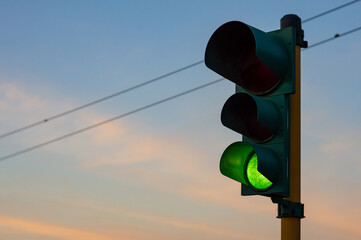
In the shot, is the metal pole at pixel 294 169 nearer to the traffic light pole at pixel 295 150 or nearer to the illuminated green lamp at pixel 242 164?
the traffic light pole at pixel 295 150

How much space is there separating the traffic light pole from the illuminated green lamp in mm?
216

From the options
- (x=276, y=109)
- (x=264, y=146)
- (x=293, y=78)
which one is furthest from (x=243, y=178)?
(x=293, y=78)

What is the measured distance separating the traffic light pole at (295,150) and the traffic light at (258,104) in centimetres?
4

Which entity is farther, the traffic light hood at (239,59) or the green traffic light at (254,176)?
the traffic light hood at (239,59)

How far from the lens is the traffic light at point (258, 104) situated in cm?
351

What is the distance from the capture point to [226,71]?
13.0ft

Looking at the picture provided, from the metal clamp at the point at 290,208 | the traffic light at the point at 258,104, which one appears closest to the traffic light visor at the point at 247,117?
the traffic light at the point at 258,104

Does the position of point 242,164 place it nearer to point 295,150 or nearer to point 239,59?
point 295,150

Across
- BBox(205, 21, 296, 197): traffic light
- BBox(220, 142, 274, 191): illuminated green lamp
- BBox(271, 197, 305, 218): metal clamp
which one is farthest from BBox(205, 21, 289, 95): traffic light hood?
BBox(271, 197, 305, 218): metal clamp

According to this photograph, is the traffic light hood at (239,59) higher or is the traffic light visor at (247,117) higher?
the traffic light hood at (239,59)

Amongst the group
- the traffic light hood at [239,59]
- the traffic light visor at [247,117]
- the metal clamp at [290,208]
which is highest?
the traffic light hood at [239,59]

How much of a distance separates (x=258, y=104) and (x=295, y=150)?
37 cm

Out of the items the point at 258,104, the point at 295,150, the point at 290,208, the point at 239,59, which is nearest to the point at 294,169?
the point at 295,150

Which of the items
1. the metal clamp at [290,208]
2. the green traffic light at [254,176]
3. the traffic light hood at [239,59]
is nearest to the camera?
the metal clamp at [290,208]
